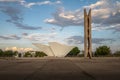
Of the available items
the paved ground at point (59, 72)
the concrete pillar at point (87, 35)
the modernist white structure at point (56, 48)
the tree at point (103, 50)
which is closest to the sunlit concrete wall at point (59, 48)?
the modernist white structure at point (56, 48)

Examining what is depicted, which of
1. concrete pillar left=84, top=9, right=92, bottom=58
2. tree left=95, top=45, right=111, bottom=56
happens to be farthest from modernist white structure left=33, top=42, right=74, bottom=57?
concrete pillar left=84, top=9, right=92, bottom=58

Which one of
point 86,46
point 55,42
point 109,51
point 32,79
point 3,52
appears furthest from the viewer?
point 3,52

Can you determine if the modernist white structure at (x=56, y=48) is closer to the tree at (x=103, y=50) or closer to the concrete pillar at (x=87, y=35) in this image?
the tree at (x=103, y=50)

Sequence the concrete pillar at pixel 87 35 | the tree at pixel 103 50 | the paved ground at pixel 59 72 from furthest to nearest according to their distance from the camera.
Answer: the tree at pixel 103 50, the concrete pillar at pixel 87 35, the paved ground at pixel 59 72

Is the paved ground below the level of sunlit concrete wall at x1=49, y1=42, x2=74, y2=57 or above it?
below

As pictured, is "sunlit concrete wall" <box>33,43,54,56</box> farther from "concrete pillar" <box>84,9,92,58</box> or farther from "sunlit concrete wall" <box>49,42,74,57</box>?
"concrete pillar" <box>84,9,92,58</box>

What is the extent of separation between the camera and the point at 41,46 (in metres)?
92.9

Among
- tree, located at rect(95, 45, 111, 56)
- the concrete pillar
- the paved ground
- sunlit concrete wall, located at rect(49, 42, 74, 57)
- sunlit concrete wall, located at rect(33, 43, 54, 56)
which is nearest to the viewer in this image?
the paved ground

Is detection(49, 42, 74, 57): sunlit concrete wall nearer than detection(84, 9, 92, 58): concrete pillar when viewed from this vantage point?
No

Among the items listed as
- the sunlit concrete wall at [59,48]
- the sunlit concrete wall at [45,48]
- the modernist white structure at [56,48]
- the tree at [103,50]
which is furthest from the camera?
the tree at [103,50]

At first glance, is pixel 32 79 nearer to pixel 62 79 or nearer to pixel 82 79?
pixel 62 79

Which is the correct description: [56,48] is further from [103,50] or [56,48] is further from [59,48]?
[103,50]

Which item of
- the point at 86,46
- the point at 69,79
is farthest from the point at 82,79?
the point at 86,46

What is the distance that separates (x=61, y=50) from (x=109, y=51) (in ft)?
66.1
